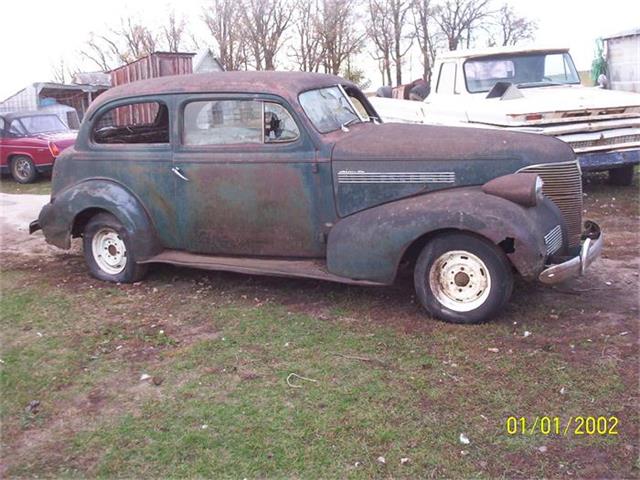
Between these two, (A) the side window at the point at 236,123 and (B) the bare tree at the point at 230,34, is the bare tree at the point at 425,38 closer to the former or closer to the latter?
(B) the bare tree at the point at 230,34

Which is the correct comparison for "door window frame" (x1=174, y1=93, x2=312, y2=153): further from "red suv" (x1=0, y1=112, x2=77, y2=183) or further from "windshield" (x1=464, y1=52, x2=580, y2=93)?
"red suv" (x1=0, y1=112, x2=77, y2=183)

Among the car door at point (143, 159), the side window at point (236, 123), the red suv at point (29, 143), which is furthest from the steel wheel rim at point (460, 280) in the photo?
the red suv at point (29, 143)

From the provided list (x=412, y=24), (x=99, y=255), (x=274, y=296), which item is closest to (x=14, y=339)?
(x=99, y=255)

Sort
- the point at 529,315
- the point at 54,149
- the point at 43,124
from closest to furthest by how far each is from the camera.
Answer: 1. the point at 529,315
2. the point at 54,149
3. the point at 43,124

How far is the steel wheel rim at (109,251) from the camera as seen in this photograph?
604cm

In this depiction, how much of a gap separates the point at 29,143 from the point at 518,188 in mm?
12471

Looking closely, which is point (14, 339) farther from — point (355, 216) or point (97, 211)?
point (355, 216)

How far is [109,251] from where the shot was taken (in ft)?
20.1

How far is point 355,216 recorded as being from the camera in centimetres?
502

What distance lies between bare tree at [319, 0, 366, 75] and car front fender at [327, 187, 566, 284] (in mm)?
24770

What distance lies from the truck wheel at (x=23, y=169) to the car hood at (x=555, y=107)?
31.5ft

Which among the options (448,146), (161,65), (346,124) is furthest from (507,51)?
(161,65)

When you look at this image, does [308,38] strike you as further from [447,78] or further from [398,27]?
[447,78]

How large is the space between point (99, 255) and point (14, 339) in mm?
1461
